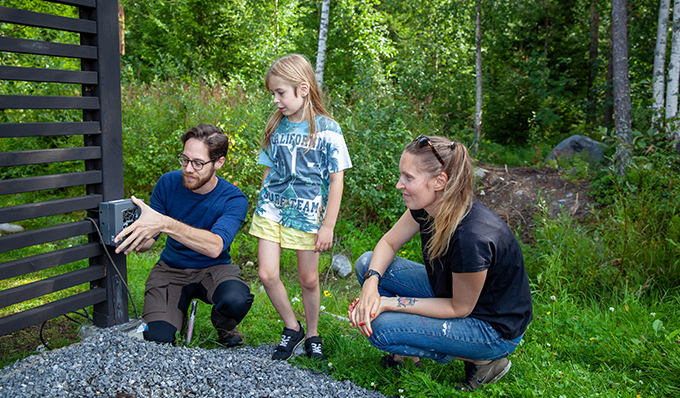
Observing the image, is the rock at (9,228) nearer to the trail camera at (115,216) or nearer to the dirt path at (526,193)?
the trail camera at (115,216)

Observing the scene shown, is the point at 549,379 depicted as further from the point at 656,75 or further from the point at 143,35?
the point at 143,35

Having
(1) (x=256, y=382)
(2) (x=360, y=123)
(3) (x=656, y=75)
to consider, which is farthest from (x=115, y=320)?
(3) (x=656, y=75)

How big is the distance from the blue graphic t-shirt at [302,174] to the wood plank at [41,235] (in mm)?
983

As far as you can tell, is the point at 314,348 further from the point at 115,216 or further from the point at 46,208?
the point at 46,208

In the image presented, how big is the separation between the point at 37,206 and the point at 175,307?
36.8 inches

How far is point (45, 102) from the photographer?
2482 mm

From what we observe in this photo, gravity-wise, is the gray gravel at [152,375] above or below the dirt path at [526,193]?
below

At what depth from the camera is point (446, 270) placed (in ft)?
7.77

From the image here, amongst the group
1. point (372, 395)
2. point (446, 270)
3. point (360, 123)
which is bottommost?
point (372, 395)

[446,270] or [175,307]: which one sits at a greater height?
[446,270]

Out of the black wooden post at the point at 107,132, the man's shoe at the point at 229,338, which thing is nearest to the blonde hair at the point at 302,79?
the black wooden post at the point at 107,132

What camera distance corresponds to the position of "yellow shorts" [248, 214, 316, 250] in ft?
9.38

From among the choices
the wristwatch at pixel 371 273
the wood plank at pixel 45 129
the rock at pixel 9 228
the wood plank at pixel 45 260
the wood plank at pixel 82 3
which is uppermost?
the wood plank at pixel 82 3

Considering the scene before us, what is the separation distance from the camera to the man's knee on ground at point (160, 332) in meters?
2.68
